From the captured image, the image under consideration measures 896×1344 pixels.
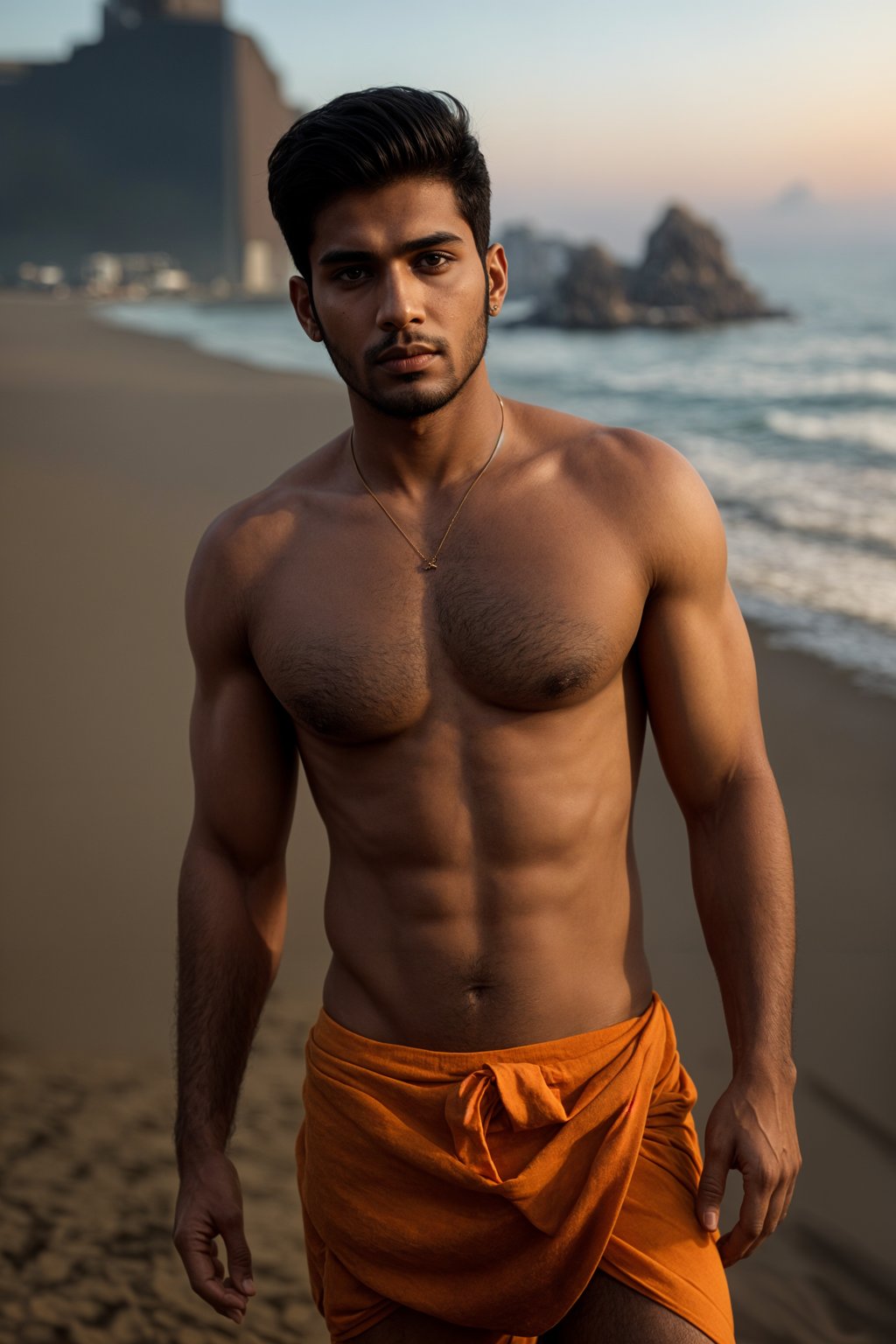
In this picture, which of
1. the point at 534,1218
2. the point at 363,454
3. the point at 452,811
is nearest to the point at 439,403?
the point at 363,454

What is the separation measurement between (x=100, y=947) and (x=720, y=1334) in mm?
2849

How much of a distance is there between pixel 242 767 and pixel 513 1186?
2.08ft

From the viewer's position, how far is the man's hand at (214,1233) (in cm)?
173

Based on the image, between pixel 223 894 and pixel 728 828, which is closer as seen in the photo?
pixel 728 828

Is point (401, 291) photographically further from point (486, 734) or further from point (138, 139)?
point (138, 139)

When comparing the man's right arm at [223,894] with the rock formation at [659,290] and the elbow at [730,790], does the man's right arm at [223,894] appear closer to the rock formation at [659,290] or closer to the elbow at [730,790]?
the elbow at [730,790]

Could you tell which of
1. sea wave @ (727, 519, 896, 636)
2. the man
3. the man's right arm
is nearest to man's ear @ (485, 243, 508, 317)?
the man

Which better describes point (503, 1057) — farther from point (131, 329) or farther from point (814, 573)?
point (131, 329)

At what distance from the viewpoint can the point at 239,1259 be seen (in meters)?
1.75

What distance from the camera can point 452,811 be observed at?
1.66 meters

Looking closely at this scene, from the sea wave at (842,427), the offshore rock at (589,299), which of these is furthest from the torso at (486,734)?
the offshore rock at (589,299)

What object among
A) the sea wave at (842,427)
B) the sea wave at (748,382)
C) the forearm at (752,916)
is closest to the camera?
the forearm at (752,916)

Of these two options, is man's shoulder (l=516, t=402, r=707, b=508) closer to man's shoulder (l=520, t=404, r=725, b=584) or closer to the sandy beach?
man's shoulder (l=520, t=404, r=725, b=584)

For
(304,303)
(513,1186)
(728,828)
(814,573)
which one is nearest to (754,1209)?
(513,1186)
